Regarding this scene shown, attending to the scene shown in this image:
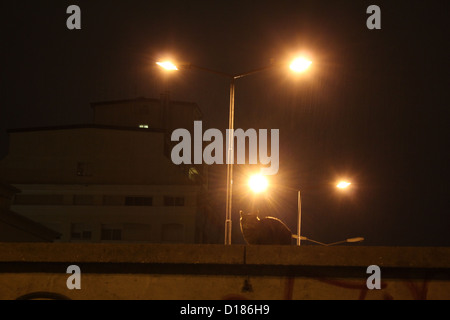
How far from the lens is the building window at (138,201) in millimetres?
69438

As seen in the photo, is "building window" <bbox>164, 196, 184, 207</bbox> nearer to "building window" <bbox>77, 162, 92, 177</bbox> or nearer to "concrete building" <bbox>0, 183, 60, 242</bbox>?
"building window" <bbox>77, 162, 92, 177</bbox>

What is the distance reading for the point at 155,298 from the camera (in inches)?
333

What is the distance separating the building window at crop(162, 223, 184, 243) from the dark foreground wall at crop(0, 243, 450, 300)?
5980 cm

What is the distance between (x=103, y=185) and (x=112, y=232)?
5.75m

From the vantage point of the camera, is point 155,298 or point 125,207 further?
point 125,207

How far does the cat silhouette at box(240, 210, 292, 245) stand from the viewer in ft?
33.1

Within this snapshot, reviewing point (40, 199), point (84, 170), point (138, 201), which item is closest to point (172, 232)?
point (138, 201)

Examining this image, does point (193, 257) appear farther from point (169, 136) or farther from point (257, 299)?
point (169, 136)

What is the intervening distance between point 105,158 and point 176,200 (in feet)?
33.0

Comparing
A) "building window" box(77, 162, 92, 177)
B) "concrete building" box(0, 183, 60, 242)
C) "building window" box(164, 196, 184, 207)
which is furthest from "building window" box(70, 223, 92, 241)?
"concrete building" box(0, 183, 60, 242)

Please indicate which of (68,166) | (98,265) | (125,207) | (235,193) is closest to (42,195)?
(68,166)

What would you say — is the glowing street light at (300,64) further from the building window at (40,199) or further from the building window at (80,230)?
the building window at (40,199)

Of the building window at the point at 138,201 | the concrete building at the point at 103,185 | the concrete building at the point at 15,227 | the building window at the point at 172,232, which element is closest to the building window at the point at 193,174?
the concrete building at the point at 103,185
